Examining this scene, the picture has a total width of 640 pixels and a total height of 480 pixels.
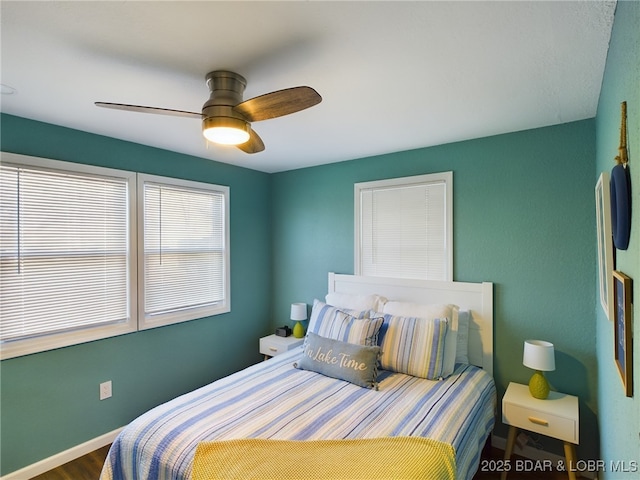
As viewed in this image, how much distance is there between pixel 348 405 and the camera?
194 cm

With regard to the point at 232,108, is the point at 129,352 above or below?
below

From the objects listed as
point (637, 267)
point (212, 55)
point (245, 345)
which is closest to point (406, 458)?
point (637, 267)

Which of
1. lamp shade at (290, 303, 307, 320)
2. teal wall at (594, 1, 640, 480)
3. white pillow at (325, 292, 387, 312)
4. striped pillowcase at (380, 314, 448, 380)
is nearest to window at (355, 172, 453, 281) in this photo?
white pillow at (325, 292, 387, 312)

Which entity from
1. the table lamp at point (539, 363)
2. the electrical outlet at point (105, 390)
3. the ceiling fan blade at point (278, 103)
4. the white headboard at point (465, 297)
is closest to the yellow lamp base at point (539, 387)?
the table lamp at point (539, 363)

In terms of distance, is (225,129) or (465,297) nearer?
(225,129)

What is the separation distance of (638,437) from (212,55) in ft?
6.77

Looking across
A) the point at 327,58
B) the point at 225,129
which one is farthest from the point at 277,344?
the point at 327,58

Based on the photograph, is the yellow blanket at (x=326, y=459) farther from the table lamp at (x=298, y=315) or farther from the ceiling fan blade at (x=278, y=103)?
the table lamp at (x=298, y=315)

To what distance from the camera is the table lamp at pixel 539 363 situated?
2180 millimetres

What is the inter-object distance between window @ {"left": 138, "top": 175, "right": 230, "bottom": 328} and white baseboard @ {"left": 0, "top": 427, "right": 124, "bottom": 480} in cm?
87

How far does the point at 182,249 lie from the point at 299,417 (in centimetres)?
201

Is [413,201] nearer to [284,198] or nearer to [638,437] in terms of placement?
[284,198]

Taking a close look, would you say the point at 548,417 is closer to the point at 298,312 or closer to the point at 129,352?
the point at 298,312

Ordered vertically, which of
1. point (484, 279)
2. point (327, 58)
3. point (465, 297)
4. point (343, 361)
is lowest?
point (343, 361)
